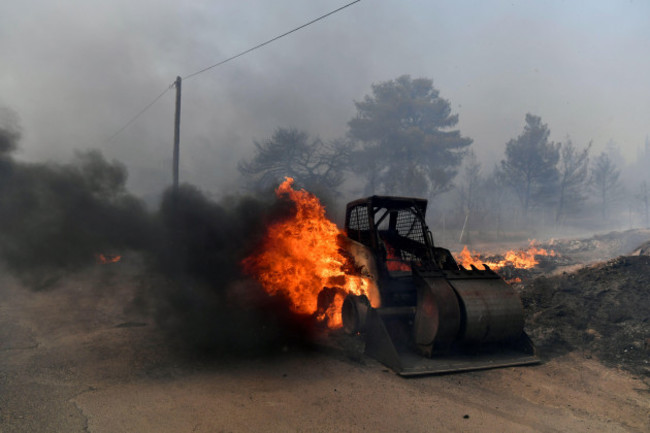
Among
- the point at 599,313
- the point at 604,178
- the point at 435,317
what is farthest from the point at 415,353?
the point at 604,178

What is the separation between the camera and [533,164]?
147ft

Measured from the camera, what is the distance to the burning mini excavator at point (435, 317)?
6.21 meters

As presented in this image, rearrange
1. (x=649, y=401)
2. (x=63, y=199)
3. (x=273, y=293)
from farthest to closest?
(x=63, y=199)
(x=273, y=293)
(x=649, y=401)

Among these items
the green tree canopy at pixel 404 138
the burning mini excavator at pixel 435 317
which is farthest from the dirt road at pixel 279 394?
the green tree canopy at pixel 404 138

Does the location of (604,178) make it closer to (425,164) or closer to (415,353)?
(425,164)

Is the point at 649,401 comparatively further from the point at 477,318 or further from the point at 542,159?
the point at 542,159

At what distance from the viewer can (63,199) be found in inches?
468

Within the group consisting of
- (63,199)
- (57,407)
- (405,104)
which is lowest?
(57,407)

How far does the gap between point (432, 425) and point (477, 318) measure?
2.22 m

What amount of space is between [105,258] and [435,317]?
11304 millimetres

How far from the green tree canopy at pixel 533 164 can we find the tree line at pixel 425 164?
0.10 meters

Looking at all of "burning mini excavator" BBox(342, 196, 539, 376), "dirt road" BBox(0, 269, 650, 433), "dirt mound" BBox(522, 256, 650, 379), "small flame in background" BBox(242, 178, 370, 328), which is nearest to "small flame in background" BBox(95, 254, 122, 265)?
"dirt road" BBox(0, 269, 650, 433)

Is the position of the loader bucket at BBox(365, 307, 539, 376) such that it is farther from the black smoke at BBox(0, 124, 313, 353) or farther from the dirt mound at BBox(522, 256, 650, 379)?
the black smoke at BBox(0, 124, 313, 353)

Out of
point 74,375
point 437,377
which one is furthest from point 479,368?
point 74,375
